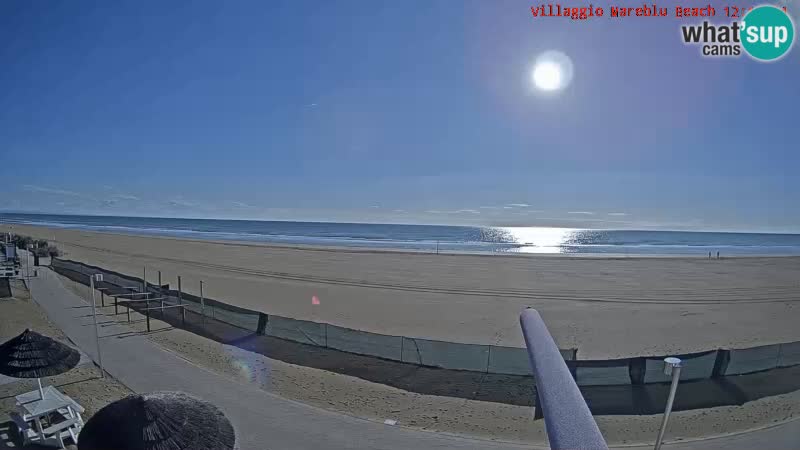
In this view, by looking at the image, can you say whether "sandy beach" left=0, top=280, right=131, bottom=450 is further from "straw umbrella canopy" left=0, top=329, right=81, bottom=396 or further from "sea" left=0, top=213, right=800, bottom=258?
"sea" left=0, top=213, right=800, bottom=258

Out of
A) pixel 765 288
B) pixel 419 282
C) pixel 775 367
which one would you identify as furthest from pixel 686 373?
pixel 765 288

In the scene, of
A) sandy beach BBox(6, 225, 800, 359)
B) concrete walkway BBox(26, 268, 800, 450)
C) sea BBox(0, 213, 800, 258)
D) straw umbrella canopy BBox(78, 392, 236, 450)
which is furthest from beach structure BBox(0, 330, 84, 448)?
sea BBox(0, 213, 800, 258)

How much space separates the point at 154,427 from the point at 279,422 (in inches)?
146

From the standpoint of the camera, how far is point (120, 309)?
52.4 ft

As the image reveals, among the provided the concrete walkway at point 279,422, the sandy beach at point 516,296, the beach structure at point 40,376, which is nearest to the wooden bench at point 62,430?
the beach structure at point 40,376

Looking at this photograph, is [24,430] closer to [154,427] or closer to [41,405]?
[41,405]

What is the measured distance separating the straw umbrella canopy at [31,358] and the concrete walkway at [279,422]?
223 centimetres

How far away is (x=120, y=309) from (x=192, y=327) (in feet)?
16.5

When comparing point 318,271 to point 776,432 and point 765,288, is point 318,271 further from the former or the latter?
point 765,288

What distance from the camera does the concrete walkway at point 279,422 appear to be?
22.6 ft

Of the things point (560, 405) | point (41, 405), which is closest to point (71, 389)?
point (41, 405)

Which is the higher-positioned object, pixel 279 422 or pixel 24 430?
pixel 24 430

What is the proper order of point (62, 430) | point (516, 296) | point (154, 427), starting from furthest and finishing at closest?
point (516, 296) → point (62, 430) → point (154, 427)

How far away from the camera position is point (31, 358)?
22.4 ft
